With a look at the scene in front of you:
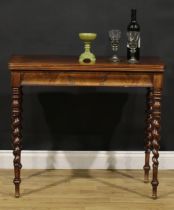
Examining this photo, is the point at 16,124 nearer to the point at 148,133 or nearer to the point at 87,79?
the point at 87,79

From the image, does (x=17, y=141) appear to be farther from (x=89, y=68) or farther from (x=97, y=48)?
(x=97, y=48)

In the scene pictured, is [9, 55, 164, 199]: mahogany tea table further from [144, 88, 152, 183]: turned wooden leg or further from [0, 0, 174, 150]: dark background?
[0, 0, 174, 150]: dark background

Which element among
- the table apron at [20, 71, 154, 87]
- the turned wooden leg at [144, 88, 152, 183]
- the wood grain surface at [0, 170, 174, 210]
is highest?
the table apron at [20, 71, 154, 87]

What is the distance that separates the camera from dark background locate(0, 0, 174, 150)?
375 cm

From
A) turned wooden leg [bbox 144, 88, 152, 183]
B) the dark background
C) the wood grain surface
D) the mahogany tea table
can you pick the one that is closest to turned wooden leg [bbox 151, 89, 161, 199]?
the mahogany tea table

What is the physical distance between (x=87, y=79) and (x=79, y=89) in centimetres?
65

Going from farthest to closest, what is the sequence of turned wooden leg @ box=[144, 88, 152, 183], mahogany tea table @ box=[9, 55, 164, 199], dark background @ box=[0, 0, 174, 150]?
dark background @ box=[0, 0, 174, 150] → turned wooden leg @ box=[144, 88, 152, 183] → mahogany tea table @ box=[9, 55, 164, 199]

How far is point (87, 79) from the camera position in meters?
3.17

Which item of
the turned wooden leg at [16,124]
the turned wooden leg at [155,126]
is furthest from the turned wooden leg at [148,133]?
the turned wooden leg at [16,124]

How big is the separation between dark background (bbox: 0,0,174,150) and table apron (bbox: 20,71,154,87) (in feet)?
2.11

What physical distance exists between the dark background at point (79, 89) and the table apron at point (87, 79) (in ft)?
2.11

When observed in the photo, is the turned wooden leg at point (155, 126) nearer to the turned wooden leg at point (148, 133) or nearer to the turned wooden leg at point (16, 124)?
the turned wooden leg at point (148, 133)

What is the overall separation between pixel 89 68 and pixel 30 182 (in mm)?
938

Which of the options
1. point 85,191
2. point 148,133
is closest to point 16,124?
point 85,191
